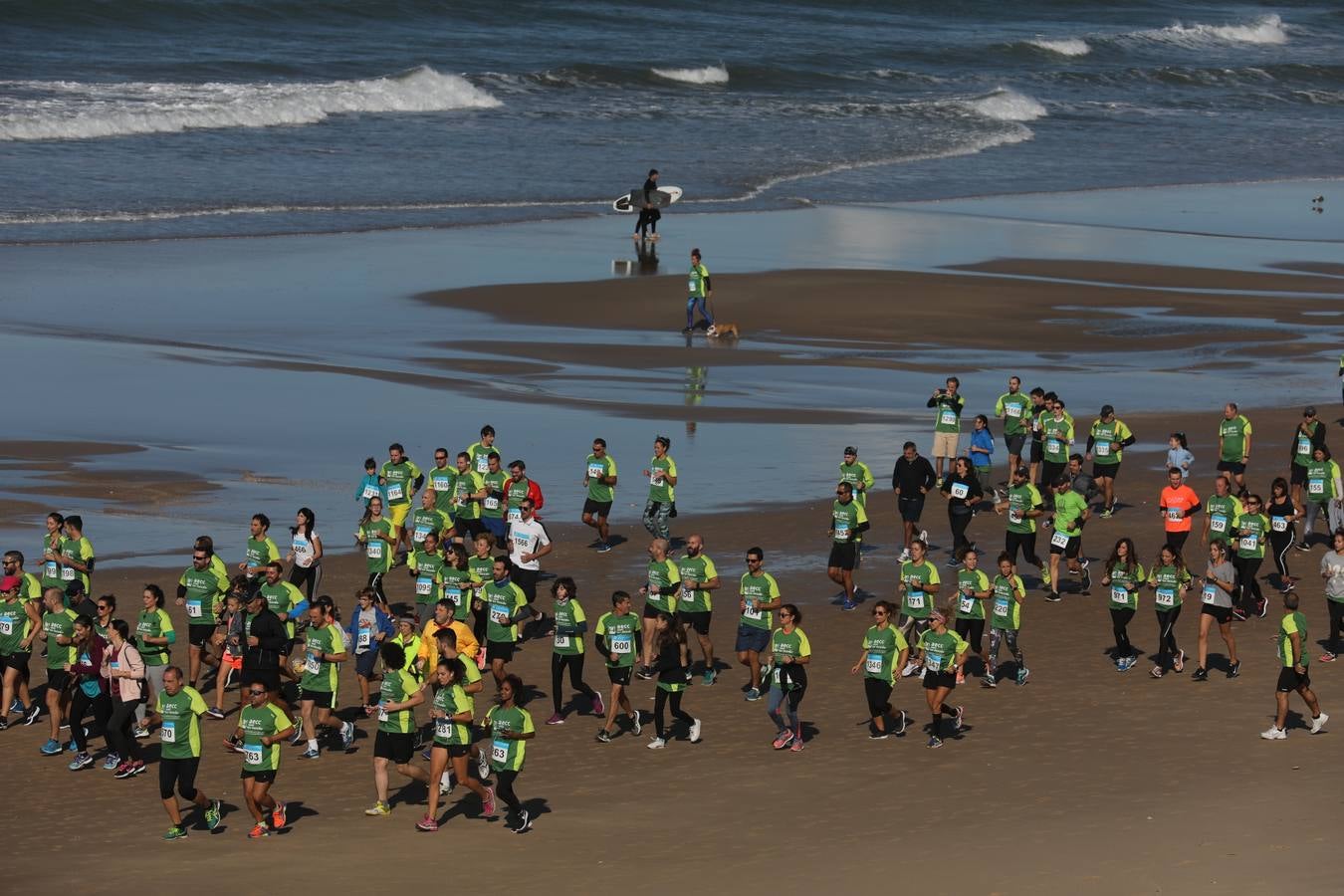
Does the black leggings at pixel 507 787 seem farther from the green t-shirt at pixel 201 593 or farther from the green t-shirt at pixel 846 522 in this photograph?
the green t-shirt at pixel 846 522

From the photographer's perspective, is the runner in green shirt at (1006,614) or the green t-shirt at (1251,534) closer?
the runner in green shirt at (1006,614)

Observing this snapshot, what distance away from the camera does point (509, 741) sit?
1381 centimetres

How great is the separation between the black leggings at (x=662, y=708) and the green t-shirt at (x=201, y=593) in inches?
158

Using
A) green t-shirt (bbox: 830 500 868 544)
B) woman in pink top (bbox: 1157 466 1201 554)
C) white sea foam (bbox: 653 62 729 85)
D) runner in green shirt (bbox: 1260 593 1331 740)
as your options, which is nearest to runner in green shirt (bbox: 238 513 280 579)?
green t-shirt (bbox: 830 500 868 544)

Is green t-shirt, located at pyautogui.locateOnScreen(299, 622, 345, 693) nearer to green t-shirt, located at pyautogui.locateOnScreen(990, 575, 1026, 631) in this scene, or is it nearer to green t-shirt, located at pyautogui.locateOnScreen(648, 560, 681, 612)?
green t-shirt, located at pyautogui.locateOnScreen(648, 560, 681, 612)

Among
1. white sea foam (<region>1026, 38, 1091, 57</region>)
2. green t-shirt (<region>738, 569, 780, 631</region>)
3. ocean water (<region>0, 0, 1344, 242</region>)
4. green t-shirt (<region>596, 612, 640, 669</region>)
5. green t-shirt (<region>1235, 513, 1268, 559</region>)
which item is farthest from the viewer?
white sea foam (<region>1026, 38, 1091, 57</region>)

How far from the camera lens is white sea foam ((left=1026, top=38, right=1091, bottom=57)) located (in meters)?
84.9

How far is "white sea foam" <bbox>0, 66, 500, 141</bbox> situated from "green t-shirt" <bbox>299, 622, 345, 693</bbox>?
40828mm

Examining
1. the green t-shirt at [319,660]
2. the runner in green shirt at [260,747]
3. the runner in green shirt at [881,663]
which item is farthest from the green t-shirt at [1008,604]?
the runner in green shirt at [260,747]

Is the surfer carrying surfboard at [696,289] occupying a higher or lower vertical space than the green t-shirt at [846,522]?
higher

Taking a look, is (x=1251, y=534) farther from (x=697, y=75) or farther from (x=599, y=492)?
(x=697, y=75)

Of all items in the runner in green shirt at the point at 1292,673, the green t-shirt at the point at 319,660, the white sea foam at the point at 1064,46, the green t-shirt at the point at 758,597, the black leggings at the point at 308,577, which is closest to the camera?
the runner in green shirt at the point at 1292,673

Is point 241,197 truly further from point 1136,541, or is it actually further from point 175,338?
point 1136,541

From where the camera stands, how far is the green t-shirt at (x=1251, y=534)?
18.5m
